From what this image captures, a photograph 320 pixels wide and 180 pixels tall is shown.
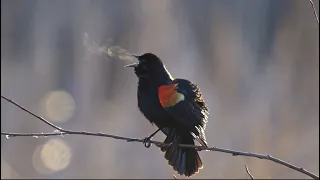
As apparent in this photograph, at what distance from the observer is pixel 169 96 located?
154cm

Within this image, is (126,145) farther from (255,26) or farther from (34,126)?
(255,26)

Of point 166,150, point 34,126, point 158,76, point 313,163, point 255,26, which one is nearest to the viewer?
point 166,150

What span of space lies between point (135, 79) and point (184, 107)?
8.96ft

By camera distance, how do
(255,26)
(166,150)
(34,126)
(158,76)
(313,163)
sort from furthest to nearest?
(255,26), (34,126), (313,163), (158,76), (166,150)

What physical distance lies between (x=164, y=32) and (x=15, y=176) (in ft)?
4.41

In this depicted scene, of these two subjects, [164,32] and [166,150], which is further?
[164,32]

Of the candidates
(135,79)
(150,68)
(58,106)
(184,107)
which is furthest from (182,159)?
(58,106)

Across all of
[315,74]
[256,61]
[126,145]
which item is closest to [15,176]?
[126,145]

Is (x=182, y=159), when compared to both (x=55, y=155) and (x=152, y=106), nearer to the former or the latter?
(x=152, y=106)

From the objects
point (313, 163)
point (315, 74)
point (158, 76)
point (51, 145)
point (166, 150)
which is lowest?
point (166, 150)

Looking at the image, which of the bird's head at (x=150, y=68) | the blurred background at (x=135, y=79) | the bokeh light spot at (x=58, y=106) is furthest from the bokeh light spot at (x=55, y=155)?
the bird's head at (x=150, y=68)

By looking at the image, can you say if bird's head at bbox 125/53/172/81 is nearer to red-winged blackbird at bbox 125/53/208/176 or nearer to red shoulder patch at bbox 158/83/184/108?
red-winged blackbird at bbox 125/53/208/176

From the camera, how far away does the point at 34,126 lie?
4195 mm

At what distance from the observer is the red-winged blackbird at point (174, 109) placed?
60.0 inches
